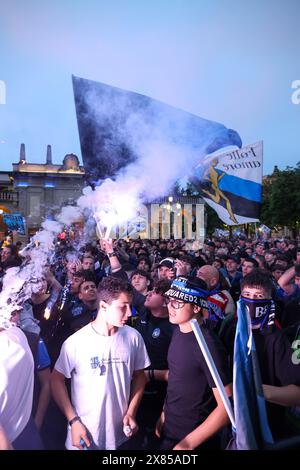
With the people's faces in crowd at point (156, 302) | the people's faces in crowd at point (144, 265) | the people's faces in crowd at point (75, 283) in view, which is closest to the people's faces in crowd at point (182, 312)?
the people's faces in crowd at point (156, 302)

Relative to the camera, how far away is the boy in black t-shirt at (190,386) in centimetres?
278

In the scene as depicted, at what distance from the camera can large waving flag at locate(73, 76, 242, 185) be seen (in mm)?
7281

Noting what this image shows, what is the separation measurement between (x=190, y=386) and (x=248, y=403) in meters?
0.62

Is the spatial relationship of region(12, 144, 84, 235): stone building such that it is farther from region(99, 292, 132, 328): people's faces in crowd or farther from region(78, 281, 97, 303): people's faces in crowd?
region(99, 292, 132, 328): people's faces in crowd

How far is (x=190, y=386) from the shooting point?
299 centimetres

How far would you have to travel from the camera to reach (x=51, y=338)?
174 inches

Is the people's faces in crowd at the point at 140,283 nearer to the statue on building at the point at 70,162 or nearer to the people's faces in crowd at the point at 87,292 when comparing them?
the people's faces in crowd at the point at 87,292

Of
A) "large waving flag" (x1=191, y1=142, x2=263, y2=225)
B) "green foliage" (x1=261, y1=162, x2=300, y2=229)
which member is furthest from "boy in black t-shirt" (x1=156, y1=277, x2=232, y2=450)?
"green foliage" (x1=261, y1=162, x2=300, y2=229)

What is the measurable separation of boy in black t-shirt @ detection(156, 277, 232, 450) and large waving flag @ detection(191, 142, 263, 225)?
245 inches

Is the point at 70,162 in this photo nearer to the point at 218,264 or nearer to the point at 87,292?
the point at 218,264

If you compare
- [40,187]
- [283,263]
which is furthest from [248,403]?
[40,187]

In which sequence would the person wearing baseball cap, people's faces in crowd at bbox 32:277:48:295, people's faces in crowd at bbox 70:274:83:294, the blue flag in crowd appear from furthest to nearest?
the person wearing baseball cap
people's faces in crowd at bbox 70:274:83:294
people's faces in crowd at bbox 32:277:48:295
the blue flag in crowd

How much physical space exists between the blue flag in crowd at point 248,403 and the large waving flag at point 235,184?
22.7ft
